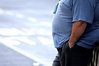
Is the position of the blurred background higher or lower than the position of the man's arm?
lower

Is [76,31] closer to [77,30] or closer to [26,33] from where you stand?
[77,30]

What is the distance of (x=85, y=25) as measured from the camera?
1805 mm

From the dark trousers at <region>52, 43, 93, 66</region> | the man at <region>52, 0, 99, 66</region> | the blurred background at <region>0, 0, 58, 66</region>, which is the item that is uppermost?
the man at <region>52, 0, 99, 66</region>

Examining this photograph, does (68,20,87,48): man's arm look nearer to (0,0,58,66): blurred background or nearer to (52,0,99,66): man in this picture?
(52,0,99,66): man

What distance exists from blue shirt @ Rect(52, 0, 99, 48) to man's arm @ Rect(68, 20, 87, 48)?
1.0 inches

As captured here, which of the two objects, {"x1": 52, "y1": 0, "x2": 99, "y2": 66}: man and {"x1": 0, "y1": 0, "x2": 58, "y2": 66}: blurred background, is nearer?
{"x1": 52, "y1": 0, "x2": 99, "y2": 66}: man

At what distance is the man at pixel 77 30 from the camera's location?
1.79 meters

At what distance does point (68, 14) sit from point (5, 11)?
14.9ft

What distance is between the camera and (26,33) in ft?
18.9

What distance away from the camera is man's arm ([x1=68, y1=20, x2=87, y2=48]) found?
1.80m

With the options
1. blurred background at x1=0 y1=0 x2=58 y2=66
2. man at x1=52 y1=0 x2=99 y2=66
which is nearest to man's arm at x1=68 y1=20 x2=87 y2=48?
man at x1=52 y1=0 x2=99 y2=66

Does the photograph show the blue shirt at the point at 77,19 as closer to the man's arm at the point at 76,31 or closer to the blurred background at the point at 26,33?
the man's arm at the point at 76,31

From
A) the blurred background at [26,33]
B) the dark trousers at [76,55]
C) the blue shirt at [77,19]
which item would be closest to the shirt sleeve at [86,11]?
the blue shirt at [77,19]

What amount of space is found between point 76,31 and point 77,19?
67mm
